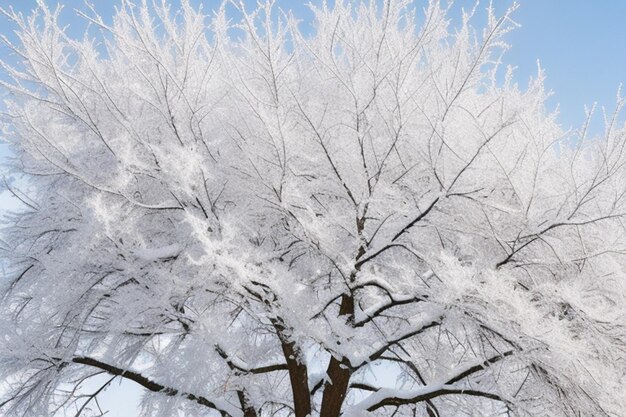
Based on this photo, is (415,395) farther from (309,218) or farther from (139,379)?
(139,379)

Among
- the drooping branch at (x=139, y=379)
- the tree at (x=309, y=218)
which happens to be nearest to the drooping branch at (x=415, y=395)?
the tree at (x=309, y=218)

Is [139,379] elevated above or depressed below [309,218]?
below

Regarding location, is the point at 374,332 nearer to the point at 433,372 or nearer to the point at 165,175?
the point at 433,372

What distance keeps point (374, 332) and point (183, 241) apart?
2012 mm

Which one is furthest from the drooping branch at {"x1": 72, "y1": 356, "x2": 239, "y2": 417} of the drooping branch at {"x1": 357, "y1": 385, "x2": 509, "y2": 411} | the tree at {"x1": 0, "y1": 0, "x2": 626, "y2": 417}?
the drooping branch at {"x1": 357, "y1": 385, "x2": 509, "y2": 411}

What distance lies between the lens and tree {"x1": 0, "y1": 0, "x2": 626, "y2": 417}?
3.28 metres

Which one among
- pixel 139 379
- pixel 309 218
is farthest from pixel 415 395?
pixel 139 379

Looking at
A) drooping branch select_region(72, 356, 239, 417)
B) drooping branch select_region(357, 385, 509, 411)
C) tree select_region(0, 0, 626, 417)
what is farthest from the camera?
drooping branch select_region(72, 356, 239, 417)

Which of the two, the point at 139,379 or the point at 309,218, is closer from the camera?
the point at 309,218

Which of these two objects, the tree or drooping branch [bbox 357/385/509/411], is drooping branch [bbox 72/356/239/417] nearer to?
the tree

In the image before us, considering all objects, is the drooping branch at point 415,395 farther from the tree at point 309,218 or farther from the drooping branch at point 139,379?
the drooping branch at point 139,379

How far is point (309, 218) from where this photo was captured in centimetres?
381

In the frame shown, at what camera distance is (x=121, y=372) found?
4562 millimetres

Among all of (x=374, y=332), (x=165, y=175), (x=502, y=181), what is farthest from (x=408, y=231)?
(x=165, y=175)
